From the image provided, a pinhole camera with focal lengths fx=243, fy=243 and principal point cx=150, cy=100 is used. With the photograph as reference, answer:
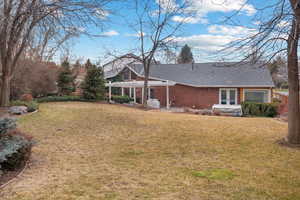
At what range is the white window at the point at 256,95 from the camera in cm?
2134

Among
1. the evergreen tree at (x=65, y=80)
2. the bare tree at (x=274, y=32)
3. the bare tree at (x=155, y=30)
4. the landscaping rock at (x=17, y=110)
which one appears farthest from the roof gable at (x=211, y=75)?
the landscaping rock at (x=17, y=110)

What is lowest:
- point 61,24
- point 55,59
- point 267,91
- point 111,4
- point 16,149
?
point 16,149

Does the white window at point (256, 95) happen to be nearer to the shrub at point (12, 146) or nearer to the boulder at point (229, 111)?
the boulder at point (229, 111)

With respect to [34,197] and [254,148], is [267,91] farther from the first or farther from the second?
[34,197]

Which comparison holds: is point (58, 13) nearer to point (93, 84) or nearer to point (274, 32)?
point (274, 32)

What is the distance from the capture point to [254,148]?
6.62 metres

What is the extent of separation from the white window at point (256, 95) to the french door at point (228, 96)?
3.06ft

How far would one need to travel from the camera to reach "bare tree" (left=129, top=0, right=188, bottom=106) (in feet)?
64.3

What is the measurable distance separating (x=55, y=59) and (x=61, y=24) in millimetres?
21633

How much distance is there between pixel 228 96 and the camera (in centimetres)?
2217

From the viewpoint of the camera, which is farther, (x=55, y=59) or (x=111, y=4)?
(x=55, y=59)

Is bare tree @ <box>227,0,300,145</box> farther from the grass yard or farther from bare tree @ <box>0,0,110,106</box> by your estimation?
bare tree @ <box>0,0,110,106</box>

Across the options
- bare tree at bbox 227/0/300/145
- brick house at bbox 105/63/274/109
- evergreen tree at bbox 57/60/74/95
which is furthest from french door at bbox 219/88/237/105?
bare tree at bbox 227/0/300/145

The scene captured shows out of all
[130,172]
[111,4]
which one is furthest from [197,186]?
[111,4]
